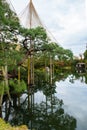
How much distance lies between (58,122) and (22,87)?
28.3 feet

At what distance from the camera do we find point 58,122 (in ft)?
60.2

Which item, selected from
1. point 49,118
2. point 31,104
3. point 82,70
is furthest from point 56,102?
point 82,70

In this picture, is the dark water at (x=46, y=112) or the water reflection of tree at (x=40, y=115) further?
the dark water at (x=46, y=112)

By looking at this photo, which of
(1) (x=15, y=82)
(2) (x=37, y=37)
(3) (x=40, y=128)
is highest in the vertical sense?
(2) (x=37, y=37)

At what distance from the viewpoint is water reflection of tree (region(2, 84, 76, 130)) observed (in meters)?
17.5

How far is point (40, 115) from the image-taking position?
20.3 meters

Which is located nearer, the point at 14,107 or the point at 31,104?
the point at 14,107

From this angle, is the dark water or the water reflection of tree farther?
the dark water

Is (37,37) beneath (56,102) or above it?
above

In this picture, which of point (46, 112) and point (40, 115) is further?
point (46, 112)

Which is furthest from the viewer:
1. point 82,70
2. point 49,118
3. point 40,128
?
point 82,70

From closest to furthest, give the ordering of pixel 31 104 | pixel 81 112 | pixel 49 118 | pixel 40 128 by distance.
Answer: pixel 40 128, pixel 49 118, pixel 81 112, pixel 31 104

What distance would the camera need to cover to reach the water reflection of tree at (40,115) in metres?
17.5

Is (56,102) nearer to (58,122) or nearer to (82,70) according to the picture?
(58,122)
